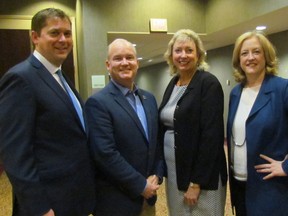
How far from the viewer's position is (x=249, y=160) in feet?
5.41

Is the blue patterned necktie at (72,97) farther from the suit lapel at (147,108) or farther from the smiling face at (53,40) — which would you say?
the suit lapel at (147,108)

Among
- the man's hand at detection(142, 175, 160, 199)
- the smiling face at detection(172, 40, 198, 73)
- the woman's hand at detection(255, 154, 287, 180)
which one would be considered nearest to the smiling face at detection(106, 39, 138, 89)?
the smiling face at detection(172, 40, 198, 73)

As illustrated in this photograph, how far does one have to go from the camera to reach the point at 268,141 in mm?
1598

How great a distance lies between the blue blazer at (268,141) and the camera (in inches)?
62.3

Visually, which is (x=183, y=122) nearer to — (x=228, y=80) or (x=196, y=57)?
(x=196, y=57)

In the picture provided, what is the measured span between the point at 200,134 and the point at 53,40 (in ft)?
3.01

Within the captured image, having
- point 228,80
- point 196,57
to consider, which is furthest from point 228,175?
point 228,80

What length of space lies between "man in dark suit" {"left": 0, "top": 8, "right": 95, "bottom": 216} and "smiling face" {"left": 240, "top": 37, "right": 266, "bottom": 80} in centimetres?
97

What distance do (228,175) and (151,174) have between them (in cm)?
52

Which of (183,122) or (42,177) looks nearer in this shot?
(42,177)

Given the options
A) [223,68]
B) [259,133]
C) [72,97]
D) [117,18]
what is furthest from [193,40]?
[223,68]

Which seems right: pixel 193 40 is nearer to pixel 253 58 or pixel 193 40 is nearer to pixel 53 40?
pixel 253 58

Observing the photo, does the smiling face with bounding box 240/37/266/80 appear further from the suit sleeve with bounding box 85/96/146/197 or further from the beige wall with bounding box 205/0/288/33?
the beige wall with bounding box 205/0/288/33

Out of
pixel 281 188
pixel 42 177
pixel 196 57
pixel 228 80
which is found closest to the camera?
pixel 42 177
